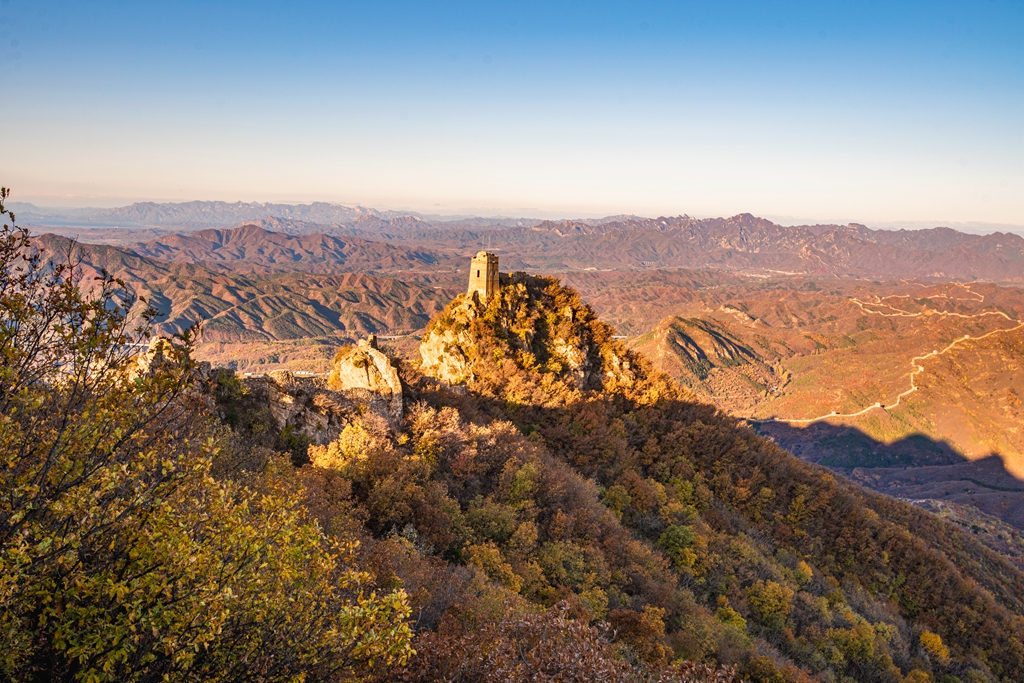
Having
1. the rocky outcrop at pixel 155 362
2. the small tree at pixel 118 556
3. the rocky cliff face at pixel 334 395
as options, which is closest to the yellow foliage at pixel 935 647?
the rocky cliff face at pixel 334 395

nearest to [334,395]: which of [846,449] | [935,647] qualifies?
[935,647]

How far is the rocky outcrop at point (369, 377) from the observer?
30484 millimetres

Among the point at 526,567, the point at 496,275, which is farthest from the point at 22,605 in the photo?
the point at 496,275

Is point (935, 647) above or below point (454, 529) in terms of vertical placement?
below

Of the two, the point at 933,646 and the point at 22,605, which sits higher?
the point at 22,605

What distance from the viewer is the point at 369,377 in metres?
32.3

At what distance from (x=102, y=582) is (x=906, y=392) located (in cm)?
24778

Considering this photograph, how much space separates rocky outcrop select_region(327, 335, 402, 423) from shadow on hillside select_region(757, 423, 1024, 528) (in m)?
142

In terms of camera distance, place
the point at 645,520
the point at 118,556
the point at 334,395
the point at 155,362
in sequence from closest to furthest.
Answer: the point at 118,556
the point at 155,362
the point at 334,395
the point at 645,520

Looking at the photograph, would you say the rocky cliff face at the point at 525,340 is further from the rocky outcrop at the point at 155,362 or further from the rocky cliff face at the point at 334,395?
the rocky outcrop at the point at 155,362

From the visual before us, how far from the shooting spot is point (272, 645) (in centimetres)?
832

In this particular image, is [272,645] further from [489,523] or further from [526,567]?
[489,523]

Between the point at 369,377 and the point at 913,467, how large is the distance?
18992 centimetres

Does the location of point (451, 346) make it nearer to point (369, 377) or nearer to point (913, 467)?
point (369, 377)
